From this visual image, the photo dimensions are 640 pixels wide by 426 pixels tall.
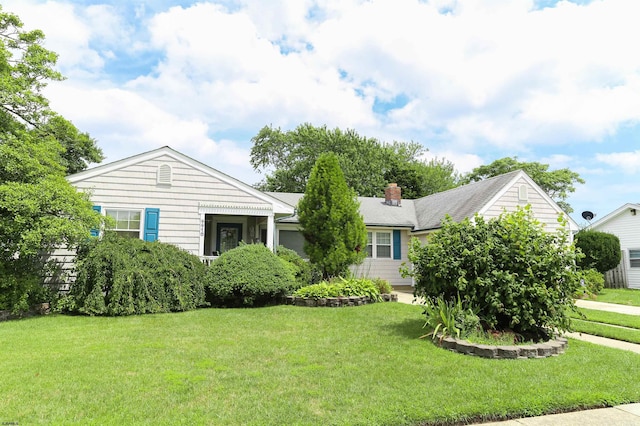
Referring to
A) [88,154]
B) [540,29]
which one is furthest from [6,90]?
[88,154]

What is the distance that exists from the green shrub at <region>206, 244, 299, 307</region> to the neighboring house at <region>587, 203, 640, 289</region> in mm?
17019

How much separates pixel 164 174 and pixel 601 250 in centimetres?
1853

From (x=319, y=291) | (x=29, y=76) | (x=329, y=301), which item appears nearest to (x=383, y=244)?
(x=319, y=291)

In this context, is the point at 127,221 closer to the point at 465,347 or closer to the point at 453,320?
the point at 453,320

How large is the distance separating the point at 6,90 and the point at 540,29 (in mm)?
12656

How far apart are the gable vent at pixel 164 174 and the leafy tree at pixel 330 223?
433cm

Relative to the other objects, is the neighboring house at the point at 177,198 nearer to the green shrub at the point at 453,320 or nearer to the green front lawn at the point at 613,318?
the green front lawn at the point at 613,318

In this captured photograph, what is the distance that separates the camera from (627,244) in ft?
61.1

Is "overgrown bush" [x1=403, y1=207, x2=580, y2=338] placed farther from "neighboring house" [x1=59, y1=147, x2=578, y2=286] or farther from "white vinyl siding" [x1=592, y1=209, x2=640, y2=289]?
"white vinyl siding" [x1=592, y1=209, x2=640, y2=289]

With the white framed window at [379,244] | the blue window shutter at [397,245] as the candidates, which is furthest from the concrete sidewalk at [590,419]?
the blue window shutter at [397,245]

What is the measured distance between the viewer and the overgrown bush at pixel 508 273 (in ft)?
18.5

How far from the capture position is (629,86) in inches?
378

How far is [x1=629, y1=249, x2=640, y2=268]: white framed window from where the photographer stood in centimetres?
1816

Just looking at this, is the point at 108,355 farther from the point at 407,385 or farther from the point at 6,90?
the point at 6,90
